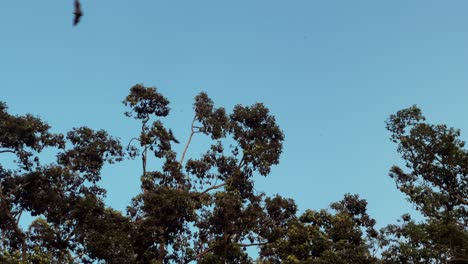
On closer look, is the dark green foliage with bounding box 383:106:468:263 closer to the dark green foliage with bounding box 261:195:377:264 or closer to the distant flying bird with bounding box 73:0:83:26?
the dark green foliage with bounding box 261:195:377:264

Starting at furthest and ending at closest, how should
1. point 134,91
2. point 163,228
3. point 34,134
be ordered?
point 134,91, point 34,134, point 163,228

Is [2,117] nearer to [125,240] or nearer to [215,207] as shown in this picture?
[125,240]

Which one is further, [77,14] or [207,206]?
[207,206]

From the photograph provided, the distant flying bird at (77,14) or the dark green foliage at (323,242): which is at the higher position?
the dark green foliage at (323,242)

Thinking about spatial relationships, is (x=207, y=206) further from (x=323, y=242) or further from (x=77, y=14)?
(x=77, y=14)

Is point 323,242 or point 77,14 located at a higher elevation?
point 323,242

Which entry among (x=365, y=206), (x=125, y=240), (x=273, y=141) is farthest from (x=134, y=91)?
(x=365, y=206)

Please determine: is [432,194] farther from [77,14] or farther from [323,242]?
[77,14]

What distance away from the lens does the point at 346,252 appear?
705 inches

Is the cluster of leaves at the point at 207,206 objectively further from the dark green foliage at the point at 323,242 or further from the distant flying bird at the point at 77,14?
the distant flying bird at the point at 77,14

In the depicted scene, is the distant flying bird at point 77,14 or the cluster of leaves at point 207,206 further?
the cluster of leaves at point 207,206

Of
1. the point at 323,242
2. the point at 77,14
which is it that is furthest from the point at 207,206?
the point at 77,14

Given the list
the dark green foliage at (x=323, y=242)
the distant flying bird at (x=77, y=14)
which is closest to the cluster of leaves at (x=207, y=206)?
the dark green foliage at (x=323, y=242)

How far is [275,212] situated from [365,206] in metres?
5.93
